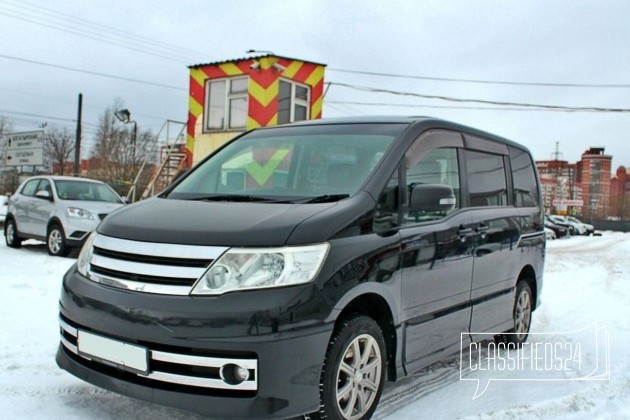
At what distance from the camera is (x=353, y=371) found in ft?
9.77

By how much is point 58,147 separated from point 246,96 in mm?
52061

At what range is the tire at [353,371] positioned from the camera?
2.79m

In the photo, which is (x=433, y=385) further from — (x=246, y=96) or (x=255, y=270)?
(x=246, y=96)

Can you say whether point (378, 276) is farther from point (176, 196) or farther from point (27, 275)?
point (27, 275)

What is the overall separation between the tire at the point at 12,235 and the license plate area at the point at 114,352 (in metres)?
9.84

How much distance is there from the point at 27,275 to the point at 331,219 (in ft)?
19.8

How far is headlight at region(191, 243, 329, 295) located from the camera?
2.62m

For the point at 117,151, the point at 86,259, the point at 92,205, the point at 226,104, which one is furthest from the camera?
the point at 117,151

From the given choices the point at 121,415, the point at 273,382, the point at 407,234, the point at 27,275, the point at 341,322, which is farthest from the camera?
the point at 27,275

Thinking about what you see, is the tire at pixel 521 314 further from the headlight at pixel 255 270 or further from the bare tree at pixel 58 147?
the bare tree at pixel 58 147

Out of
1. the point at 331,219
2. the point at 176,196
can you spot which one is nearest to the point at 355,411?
the point at 331,219

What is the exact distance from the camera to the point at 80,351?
115 inches

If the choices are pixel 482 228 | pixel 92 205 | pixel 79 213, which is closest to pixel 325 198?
pixel 482 228

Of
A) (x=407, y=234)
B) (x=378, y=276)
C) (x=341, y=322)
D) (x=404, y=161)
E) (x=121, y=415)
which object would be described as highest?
(x=404, y=161)
